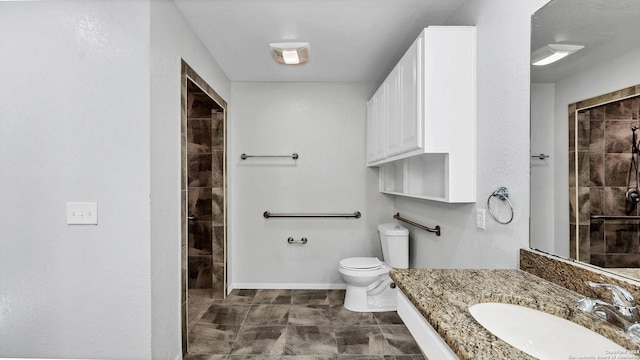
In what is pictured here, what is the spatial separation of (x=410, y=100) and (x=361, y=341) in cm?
180

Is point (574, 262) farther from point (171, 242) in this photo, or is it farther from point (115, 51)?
point (115, 51)

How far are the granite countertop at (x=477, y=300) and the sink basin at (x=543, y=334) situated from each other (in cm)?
2

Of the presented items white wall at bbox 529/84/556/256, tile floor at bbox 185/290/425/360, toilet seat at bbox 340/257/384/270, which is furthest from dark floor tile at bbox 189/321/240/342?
white wall at bbox 529/84/556/256

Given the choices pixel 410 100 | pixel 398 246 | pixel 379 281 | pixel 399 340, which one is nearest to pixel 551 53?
pixel 410 100

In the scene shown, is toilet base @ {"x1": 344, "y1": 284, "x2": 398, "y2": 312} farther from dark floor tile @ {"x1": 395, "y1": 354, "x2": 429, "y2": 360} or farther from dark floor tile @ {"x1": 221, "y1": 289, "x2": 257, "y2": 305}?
dark floor tile @ {"x1": 221, "y1": 289, "x2": 257, "y2": 305}

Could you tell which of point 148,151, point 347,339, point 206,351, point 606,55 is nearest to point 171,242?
point 148,151

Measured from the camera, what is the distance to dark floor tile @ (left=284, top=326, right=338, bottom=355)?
2.21 m

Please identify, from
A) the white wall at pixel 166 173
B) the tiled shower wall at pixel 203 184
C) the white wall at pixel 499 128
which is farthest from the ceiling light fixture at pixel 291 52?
the white wall at pixel 499 128

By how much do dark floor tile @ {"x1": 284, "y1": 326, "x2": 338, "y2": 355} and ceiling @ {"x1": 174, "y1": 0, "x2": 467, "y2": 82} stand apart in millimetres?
2341

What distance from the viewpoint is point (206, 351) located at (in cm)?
222

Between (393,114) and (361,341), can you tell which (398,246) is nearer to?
(361,341)

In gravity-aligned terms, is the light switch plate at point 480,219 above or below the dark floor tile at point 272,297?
above

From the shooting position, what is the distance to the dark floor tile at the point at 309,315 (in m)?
2.65

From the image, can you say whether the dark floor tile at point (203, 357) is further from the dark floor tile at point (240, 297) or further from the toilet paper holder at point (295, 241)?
the toilet paper holder at point (295, 241)
